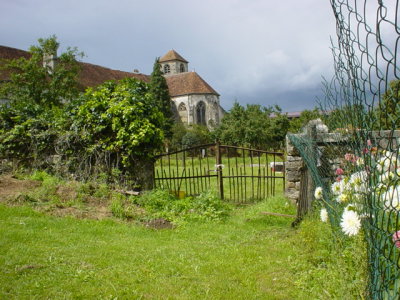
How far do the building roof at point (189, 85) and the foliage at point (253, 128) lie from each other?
49.5 feet

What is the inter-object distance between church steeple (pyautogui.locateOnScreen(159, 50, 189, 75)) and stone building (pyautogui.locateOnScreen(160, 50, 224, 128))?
9.25 meters

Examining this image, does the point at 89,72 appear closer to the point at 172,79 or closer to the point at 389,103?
the point at 172,79

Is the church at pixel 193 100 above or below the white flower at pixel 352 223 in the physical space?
above

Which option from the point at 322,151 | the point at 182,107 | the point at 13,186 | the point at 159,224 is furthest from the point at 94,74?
the point at 322,151

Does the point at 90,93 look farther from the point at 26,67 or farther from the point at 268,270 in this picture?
the point at 26,67

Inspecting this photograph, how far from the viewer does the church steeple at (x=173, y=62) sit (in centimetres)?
5716

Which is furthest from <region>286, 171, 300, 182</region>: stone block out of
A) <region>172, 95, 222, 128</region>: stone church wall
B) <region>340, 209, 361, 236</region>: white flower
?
<region>172, 95, 222, 128</region>: stone church wall

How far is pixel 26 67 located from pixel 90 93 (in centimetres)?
1568

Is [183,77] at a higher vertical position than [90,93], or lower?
higher

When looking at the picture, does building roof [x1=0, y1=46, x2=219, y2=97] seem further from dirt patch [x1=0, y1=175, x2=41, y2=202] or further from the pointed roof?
dirt patch [x1=0, y1=175, x2=41, y2=202]

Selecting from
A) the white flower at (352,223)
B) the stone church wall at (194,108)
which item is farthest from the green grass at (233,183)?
the stone church wall at (194,108)

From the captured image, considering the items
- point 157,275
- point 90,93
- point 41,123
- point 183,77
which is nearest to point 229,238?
point 157,275

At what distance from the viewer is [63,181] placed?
782cm

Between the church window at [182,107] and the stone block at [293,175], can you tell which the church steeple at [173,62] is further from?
the stone block at [293,175]
